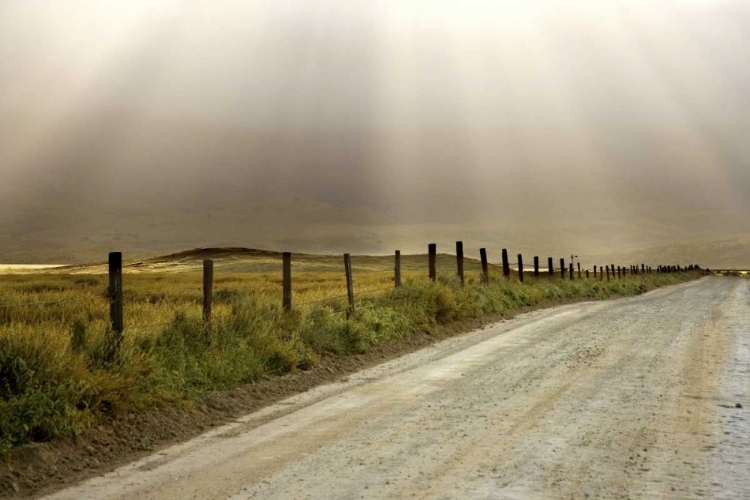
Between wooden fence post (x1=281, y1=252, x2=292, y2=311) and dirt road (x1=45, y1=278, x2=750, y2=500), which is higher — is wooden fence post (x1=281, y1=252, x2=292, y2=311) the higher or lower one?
the higher one

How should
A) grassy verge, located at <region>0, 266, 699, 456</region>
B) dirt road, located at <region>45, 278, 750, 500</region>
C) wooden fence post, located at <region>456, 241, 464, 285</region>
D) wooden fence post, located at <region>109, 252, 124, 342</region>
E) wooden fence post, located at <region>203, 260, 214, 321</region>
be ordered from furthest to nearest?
1. wooden fence post, located at <region>456, 241, 464, 285</region>
2. wooden fence post, located at <region>203, 260, 214, 321</region>
3. wooden fence post, located at <region>109, 252, 124, 342</region>
4. grassy verge, located at <region>0, 266, 699, 456</region>
5. dirt road, located at <region>45, 278, 750, 500</region>

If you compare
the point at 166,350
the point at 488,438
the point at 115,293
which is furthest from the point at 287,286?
the point at 488,438

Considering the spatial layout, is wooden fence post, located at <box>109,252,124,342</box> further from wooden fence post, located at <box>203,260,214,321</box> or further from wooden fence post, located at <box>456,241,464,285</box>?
wooden fence post, located at <box>456,241,464,285</box>

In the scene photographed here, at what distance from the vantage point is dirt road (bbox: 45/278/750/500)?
6.39 metres

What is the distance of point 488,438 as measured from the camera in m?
7.99

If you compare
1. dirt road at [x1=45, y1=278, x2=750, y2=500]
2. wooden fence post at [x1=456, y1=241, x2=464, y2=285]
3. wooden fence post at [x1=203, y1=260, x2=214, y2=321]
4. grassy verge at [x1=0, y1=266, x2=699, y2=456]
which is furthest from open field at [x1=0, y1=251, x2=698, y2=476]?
wooden fence post at [x1=456, y1=241, x2=464, y2=285]

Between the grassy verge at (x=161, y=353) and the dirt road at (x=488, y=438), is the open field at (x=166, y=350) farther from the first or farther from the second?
the dirt road at (x=488, y=438)

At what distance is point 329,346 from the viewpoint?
14.8 m

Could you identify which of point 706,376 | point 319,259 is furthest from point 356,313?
point 319,259

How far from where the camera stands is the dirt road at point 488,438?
21.0 ft

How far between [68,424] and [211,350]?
13.0 feet

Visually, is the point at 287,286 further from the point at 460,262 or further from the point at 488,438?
the point at 460,262

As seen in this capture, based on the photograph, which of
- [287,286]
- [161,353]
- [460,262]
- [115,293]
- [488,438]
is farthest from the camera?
[460,262]

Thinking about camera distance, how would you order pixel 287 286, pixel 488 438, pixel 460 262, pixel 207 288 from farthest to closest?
pixel 460 262 → pixel 287 286 → pixel 207 288 → pixel 488 438
